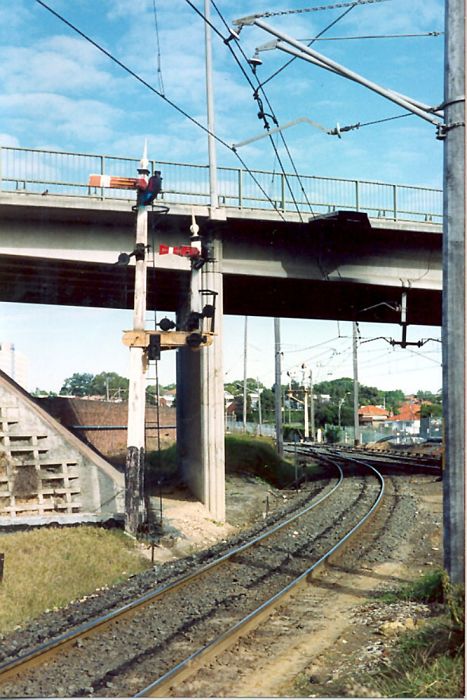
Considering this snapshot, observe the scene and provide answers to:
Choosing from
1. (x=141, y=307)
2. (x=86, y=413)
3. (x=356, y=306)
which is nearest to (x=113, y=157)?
(x=141, y=307)

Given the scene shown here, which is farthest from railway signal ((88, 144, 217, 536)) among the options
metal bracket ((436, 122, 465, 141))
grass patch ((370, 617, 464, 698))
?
grass patch ((370, 617, 464, 698))

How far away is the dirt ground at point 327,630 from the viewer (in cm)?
830

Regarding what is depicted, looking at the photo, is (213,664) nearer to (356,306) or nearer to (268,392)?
(356,306)

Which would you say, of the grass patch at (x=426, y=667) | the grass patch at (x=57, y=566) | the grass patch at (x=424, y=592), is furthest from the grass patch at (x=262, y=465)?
the grass patch at (x=426, y=667)

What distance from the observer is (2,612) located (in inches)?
456

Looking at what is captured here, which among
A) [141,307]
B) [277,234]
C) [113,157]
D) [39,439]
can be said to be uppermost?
[113,157]

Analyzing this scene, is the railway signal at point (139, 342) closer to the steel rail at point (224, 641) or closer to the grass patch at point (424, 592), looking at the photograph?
the steel rail at point (224, 641)

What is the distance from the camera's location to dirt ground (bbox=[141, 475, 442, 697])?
8.30 metres

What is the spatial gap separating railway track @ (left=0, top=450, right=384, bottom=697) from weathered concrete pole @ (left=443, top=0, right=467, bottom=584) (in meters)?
→ 3.15

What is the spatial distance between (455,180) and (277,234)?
1569 cm

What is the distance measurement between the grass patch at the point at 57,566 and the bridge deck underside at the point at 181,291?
350 inches

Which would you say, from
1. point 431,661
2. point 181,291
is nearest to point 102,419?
point 181,291

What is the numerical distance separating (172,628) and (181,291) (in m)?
18.2

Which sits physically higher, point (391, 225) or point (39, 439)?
point (391, 225)
